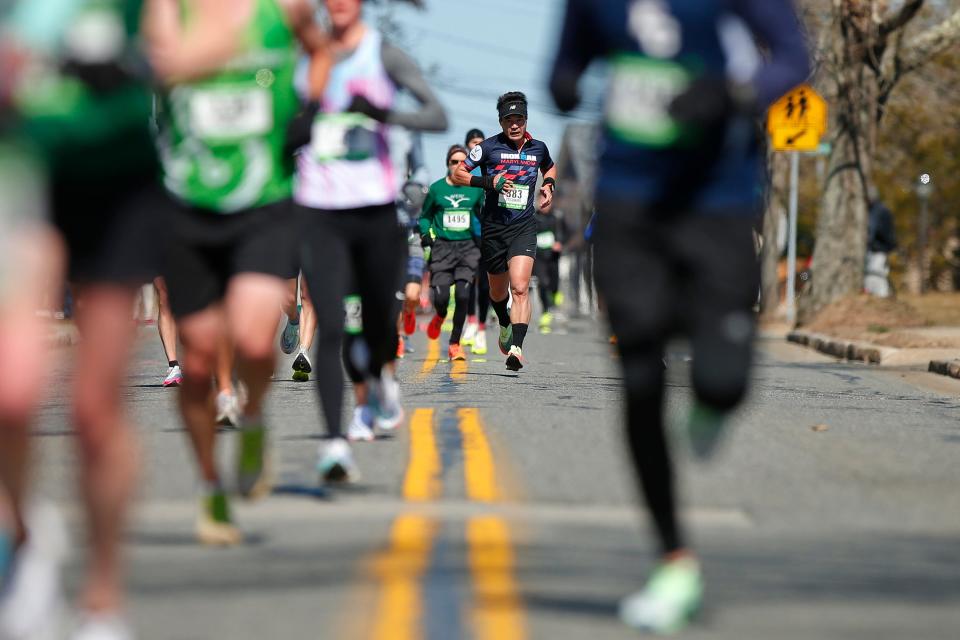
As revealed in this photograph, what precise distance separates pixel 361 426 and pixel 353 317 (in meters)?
0.82

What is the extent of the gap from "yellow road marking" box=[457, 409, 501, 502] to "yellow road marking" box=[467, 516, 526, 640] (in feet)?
2.20

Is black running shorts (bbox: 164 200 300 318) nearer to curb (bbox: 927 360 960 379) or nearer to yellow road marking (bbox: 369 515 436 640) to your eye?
yellow road marking (bbox: 369 515 436 640)

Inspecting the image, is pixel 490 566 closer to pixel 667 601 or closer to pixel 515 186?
pixel 667 601

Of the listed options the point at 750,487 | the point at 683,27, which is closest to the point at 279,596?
the point at 683,27

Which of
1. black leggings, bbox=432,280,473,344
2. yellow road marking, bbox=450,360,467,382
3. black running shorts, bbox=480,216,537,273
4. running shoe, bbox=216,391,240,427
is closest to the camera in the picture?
running shoe, bbox=216,391,240,427

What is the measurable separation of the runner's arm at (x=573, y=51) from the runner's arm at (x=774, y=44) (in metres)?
0.43

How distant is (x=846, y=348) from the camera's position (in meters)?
20.3

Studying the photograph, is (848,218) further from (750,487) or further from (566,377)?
(750,487)

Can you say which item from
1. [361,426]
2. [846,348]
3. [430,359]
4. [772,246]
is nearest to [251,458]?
[361,426]

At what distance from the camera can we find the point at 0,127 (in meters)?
4.67

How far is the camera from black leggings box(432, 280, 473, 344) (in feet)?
57.2

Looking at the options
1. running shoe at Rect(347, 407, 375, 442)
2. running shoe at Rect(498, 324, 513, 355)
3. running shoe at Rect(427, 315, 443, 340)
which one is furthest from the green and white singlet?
running shoe at Rect(427, 315, 443, 340)

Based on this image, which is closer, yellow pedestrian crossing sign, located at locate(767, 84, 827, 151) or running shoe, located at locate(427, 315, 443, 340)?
running shoe, located at locate(427, 315, 443, 340)

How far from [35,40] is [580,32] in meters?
1.63
